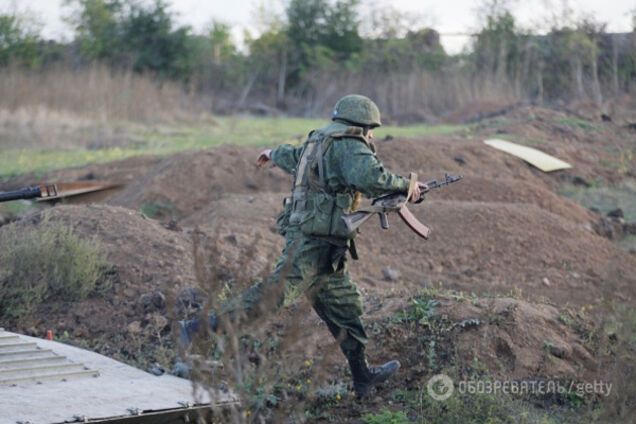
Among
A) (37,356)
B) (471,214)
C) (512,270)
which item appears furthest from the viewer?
(471,214)

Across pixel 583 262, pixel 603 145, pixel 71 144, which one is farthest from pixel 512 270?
pixel 71 144

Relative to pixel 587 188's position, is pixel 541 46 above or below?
above

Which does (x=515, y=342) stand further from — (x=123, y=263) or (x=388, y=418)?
(x=123, y=263)

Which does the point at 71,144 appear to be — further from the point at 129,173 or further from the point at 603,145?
the point at 603,145

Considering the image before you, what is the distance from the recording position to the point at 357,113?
5934mm

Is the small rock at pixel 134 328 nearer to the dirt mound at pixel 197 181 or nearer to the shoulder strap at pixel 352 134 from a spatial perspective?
the shoulder strap at pixel 352 134

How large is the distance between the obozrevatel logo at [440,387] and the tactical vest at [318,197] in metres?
1.07

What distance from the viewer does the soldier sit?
229 inches

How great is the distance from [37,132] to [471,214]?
11.7 meters

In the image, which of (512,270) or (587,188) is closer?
(512,270)

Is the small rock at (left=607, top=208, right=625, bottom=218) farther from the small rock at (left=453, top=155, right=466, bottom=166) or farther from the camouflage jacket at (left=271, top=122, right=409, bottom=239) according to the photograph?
the camouflage jacket at (left=271, top=122, right=409, bottom=239)

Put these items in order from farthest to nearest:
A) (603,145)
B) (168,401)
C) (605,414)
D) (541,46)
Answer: (541,46) < (603,145) < (168,401) < (605,414)

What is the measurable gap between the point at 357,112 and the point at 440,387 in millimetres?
1691

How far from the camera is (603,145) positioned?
1825 cm
